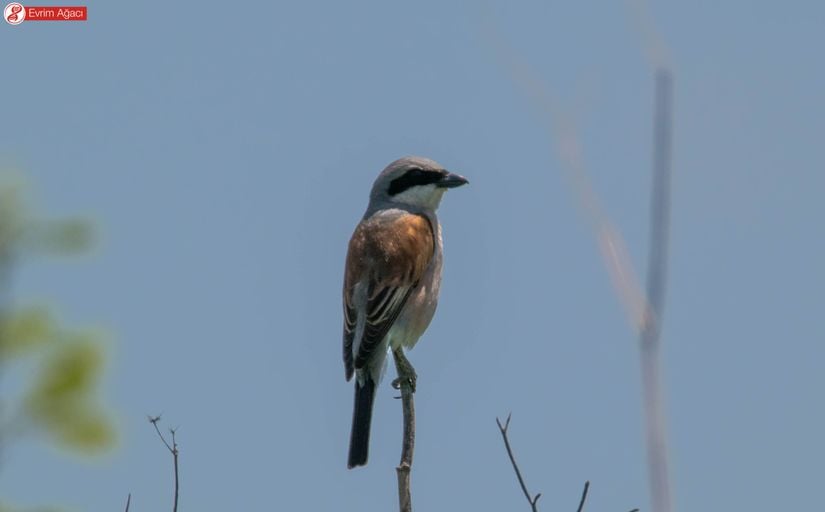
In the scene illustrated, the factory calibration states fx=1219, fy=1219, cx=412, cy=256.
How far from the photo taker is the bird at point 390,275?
16.4 feet

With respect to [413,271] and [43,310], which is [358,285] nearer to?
[413,271]

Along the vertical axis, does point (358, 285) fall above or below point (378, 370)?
above

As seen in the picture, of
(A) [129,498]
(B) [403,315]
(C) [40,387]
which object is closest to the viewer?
(C) [40,387]

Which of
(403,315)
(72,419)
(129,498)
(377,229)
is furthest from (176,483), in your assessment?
(377,229)

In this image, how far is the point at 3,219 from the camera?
1293 millimetres

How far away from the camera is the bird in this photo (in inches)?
197

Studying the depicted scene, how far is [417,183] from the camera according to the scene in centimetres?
598

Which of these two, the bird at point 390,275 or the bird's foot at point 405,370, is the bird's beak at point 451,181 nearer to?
the bird at point 390,275

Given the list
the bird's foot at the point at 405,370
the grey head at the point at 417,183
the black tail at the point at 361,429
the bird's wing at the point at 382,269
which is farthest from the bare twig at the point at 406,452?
the grey head at the point at 417,183

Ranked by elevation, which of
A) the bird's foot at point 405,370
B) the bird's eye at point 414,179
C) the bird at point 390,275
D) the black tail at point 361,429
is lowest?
the black tail at point 361,429

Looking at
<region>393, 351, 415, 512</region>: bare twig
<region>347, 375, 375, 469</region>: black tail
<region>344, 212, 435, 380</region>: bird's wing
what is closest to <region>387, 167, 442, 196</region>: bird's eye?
<region>344, 212, 435, 380</region>: bird's wing

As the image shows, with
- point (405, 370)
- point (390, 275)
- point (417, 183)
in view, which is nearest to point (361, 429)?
point (405, 370)

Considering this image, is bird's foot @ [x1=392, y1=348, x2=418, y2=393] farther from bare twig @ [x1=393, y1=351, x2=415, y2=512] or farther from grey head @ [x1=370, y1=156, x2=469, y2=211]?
grey head @ [x1=370, y1=156, x2=469, y2=211]

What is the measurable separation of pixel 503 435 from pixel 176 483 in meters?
0.75
